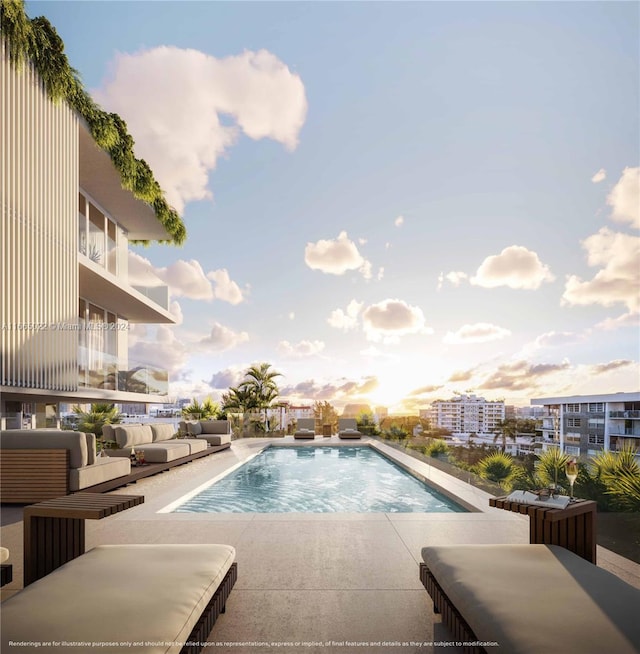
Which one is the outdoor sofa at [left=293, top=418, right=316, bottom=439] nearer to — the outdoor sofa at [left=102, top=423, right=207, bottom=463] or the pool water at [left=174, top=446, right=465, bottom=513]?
the pool water at [left=174, top=446, right=465, bottom=513]

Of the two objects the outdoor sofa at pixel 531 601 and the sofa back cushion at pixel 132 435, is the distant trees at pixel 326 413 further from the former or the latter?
the outdoor sofa at pixel 531 601

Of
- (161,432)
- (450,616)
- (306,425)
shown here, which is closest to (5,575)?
(450,616)

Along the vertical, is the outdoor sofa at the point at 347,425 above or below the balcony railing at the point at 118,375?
below

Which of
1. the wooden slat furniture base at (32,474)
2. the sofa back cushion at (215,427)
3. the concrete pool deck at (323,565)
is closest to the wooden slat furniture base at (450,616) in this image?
the concrete pool deck at (323,565)

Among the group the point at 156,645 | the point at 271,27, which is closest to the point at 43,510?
the point at 156,645

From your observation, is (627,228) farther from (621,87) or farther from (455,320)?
(455,320)

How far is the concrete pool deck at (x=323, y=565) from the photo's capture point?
104 inches

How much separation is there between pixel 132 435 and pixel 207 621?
743 cm

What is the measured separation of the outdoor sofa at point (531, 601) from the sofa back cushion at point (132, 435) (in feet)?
23.9

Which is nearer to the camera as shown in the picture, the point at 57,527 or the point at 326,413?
the point at 57,527

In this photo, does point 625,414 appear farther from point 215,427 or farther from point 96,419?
point 96,419

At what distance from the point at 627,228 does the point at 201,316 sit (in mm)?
21635

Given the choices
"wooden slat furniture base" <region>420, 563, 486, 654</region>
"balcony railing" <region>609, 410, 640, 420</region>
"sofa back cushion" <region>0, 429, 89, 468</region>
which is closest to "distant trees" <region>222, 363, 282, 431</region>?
"sofa back cushion" <region>0, 429, 89, 468</region>

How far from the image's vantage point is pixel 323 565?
146 inches
